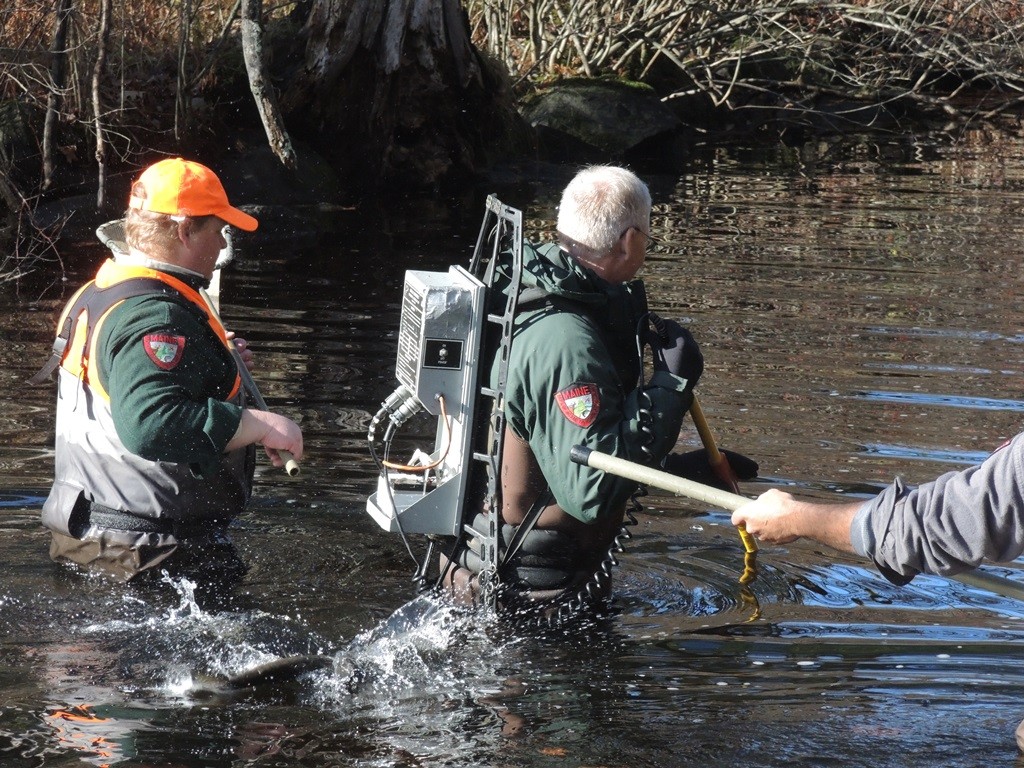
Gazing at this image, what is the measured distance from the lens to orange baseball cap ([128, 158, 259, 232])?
430 centimetres

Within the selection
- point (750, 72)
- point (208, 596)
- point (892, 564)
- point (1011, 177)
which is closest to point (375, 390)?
point (208, 596)

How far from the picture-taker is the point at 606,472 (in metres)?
4.09

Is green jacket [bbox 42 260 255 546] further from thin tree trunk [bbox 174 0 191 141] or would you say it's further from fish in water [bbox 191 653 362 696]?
thin tree trunk [bbox 174 0 191 141]

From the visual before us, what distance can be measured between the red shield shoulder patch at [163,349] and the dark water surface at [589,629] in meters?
0.86

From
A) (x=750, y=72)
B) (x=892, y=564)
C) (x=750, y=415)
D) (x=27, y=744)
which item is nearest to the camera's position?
(x=892, y=564)

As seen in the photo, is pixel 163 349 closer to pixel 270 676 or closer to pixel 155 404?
pixel 155 404

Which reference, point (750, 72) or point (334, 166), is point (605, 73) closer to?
point (750, 72)

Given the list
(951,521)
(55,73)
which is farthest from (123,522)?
(55,73)

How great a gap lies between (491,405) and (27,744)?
179 cm

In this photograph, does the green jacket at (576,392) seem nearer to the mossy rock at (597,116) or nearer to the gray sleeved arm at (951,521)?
the gray sleeved arm at (951,521)

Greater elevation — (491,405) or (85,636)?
(491,405)

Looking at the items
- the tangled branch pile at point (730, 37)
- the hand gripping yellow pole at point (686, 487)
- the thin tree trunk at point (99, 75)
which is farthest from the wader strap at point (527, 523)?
the tangled branch pile at point (730, 37)

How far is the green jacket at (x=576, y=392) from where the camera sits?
4.15 meters

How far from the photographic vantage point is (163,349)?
413 cm
